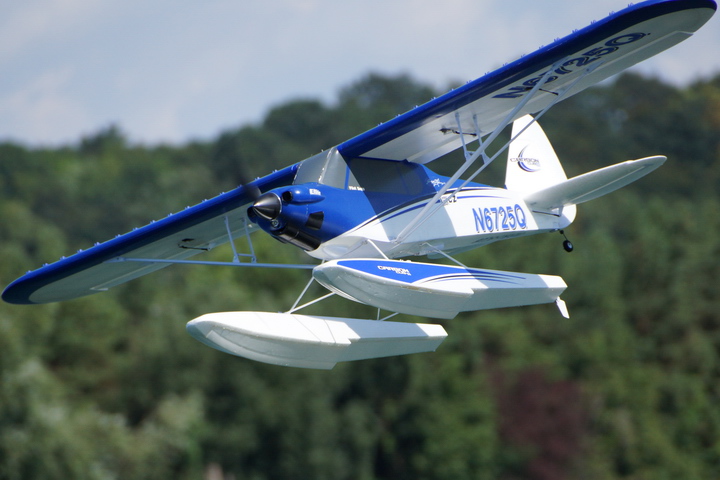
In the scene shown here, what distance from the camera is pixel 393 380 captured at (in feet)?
126

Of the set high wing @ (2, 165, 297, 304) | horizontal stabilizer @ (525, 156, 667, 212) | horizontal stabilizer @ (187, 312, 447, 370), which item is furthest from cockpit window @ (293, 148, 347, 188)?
horizontal stabilizer @ (525, 156, 667, 212)

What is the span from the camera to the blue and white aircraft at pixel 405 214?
11.4 meters

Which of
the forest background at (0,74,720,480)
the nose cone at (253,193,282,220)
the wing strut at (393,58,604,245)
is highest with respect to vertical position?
the nose cone at (253,193,282,220)

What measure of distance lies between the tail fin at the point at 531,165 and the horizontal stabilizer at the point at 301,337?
115 inches

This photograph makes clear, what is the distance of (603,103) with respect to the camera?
10000 cm

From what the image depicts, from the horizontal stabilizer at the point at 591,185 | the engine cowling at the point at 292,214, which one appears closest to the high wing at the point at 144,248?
the engine cowling at the point at 292,214

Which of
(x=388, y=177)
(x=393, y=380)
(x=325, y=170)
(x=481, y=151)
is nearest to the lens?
(x=481, y=151)

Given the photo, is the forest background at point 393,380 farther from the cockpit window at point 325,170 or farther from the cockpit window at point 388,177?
the cockpit window at point 388,177

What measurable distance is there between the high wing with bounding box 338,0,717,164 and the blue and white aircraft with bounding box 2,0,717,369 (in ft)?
0.06

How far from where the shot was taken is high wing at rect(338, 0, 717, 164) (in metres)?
11.1

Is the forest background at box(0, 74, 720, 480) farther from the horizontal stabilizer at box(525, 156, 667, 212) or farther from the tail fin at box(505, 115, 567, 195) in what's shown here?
the horizontal stabilizer at box(525, 156, 667, 212)

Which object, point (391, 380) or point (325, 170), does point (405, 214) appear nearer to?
point (325, 170)

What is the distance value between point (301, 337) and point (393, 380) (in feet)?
88.7

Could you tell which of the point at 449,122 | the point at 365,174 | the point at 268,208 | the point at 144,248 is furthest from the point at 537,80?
the point at 144,248
